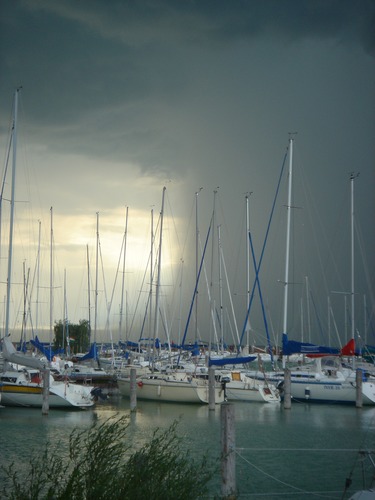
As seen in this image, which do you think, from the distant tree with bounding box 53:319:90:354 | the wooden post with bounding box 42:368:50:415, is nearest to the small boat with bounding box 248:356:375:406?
the wooden post with bounding box 42:368:50:415

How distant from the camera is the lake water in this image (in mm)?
16781

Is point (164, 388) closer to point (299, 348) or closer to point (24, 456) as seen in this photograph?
point (299, 348)

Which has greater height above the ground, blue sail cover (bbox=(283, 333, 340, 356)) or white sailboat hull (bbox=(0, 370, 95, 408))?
blue sail cover (bbox=(283, 333, 340, 356))

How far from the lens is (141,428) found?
26.5 meters

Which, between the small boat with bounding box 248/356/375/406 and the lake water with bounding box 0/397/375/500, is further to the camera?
the small boat with bounding box 248/356/375/406

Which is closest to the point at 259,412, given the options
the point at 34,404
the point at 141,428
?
the point at 141,428

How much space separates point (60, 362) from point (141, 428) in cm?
2099

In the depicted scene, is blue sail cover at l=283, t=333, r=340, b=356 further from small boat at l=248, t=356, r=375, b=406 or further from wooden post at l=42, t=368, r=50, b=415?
wooden post at l=42, t=368, r=50, b=415

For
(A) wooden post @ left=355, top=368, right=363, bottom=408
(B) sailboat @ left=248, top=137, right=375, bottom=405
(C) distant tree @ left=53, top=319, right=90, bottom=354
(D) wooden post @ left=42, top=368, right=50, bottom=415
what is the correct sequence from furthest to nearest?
(C) distant tree @ left=53, top=319, right=90, bottom=354 < (B) sailboat @ left=248, top=137, right=375, bottom=405 < (A) wooden post @ left=355, top=368, right=363, bottom=408 < (D) wooden post @ left=42, top=368, right=50, bottom=415

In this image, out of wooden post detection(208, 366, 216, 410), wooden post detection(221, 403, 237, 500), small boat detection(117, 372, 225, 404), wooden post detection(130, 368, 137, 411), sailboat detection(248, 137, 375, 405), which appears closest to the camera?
wooden post detection(221, 403, 237, 500)

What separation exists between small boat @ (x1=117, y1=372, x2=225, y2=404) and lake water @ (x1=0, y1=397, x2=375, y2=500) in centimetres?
51

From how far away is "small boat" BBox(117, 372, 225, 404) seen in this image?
34375 millimetres

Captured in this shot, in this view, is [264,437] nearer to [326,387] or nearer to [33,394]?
[33,394]

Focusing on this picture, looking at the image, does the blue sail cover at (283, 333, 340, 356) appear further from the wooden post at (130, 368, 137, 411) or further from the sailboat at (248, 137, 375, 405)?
the wooden post at (130, 368, 137, 411)
